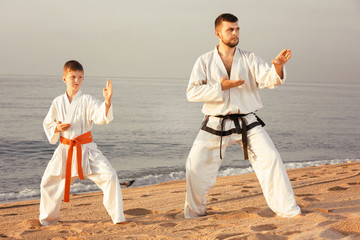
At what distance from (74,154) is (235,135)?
165 centimetres

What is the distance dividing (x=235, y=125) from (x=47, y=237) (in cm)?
208

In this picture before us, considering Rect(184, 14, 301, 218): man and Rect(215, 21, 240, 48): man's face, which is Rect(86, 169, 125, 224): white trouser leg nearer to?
Rect(184, 14, 301, 218): man

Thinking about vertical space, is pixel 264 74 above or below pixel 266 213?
above

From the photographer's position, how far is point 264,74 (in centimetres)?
427

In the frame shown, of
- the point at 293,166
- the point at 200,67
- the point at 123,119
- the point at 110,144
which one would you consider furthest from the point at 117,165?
the point at 123,119

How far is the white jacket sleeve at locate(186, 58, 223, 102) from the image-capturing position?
13.8 feet

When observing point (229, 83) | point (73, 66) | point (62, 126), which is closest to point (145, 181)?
point (62, 126)

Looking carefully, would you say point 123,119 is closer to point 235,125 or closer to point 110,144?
point 110,144

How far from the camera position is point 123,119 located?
2052cm

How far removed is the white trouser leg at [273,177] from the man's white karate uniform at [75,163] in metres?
1.44

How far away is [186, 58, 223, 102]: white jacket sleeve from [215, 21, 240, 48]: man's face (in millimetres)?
346

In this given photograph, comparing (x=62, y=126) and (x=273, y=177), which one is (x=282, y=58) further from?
(x=62, y=126)

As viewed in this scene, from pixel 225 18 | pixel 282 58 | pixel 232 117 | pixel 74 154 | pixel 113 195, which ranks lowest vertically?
pixel 113 195

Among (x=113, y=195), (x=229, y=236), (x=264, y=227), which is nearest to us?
(x=229, y=236)
